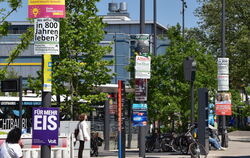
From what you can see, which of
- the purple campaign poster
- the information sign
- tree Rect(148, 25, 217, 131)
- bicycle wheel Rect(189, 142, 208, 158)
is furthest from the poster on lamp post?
the purple campaign poster

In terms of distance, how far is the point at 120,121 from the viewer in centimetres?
1766

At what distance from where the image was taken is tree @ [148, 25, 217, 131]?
3067 centimetres

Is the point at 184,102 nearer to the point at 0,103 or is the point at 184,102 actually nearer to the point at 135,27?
the point at 0,103

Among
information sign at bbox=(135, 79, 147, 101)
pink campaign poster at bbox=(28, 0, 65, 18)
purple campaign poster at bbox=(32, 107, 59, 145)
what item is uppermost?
pink campaign poster at bbox=(28, 0, 65, 18)

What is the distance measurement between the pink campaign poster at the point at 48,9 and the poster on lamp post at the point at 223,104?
71.0 feet

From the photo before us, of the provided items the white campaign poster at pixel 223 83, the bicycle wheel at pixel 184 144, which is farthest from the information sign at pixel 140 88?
the white campaign poster at pixel 223 83

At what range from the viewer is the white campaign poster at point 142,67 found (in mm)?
21031

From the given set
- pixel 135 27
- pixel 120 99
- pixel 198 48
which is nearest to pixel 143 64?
pixel 120 99

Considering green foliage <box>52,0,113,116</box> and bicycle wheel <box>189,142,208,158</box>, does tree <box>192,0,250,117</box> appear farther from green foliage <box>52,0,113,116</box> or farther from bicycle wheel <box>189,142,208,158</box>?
bicycle wheel <box>189,142,208,158</box>

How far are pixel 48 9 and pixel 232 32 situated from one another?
1664 inches

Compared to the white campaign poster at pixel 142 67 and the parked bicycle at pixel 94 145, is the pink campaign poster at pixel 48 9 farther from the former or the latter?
the parked bicycle at pixel 94 145

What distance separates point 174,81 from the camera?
A: 31.3 meters

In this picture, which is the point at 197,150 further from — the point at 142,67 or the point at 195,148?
the point at 142,67

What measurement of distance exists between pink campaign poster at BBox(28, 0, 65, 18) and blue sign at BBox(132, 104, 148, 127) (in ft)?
33.0
